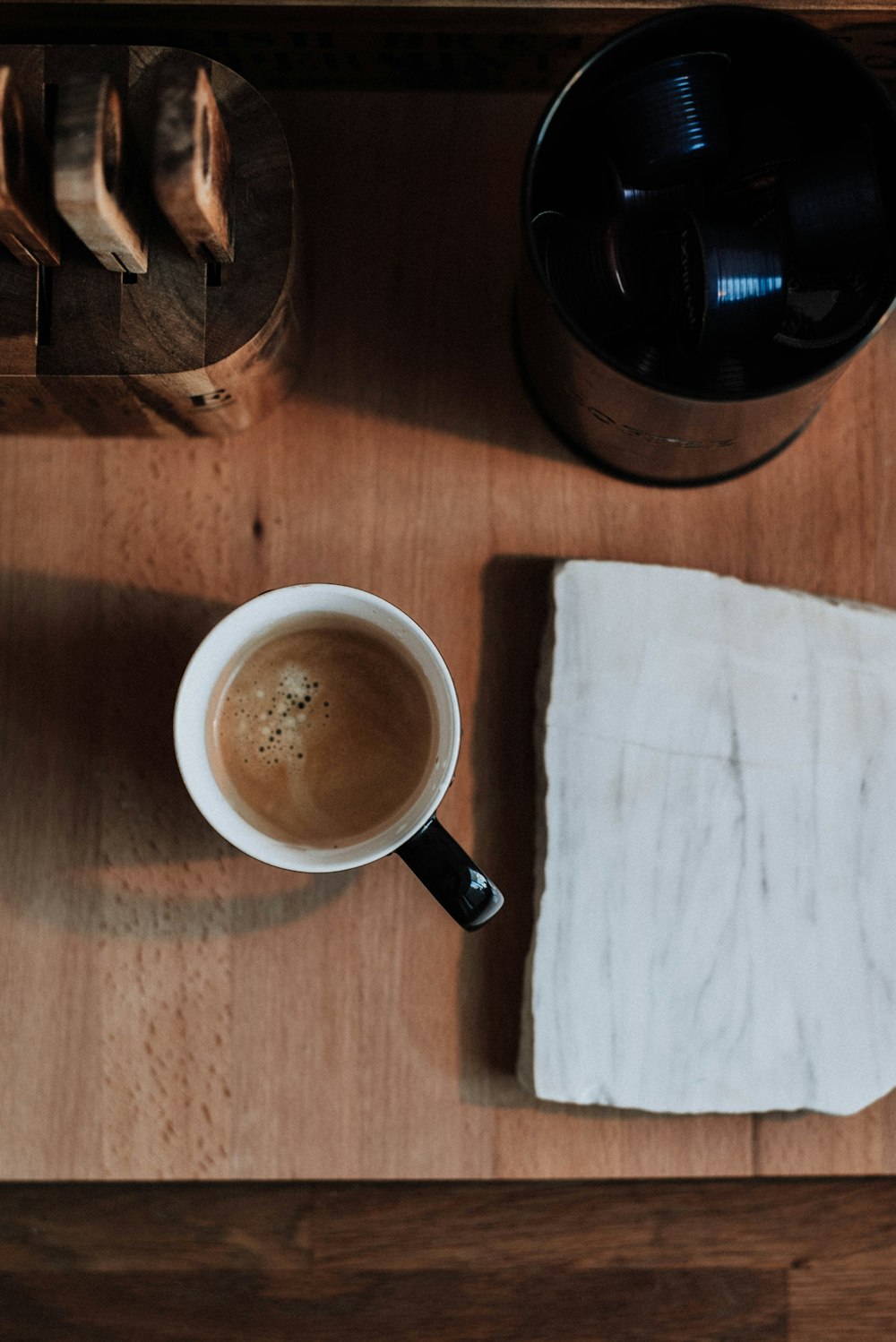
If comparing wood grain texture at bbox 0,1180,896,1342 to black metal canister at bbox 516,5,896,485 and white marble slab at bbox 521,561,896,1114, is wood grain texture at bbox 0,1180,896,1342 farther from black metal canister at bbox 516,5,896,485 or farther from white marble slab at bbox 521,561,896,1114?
black metal canister at bbox 516,5,896,485

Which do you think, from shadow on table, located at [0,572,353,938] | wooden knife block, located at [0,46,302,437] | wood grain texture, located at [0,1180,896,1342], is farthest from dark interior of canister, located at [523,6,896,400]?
wood grain texture, located at [0,1180,896,1342]

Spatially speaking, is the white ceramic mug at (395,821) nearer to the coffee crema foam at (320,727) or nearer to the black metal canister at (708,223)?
the coffee crema foam at (320,727)

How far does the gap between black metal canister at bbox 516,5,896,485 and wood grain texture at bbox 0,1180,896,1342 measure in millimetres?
574

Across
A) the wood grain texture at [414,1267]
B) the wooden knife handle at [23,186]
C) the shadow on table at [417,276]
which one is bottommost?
the wood grain texture at [414,1267]

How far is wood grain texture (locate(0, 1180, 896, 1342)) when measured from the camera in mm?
769

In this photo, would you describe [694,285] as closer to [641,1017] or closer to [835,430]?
[835,430]

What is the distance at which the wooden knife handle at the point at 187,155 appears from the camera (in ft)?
1.30

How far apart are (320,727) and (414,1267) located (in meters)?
0.49

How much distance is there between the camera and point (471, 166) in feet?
1.89

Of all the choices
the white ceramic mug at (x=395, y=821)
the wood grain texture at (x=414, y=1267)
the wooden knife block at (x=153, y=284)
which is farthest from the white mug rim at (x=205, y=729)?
the wood grain texture at (x=414, y=1267)

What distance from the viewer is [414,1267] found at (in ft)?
2.59

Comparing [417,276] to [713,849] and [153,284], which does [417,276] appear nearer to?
[153,284]

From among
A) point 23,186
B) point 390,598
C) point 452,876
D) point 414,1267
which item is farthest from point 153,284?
point 414,1267

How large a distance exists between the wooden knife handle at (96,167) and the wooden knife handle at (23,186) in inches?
0.7
